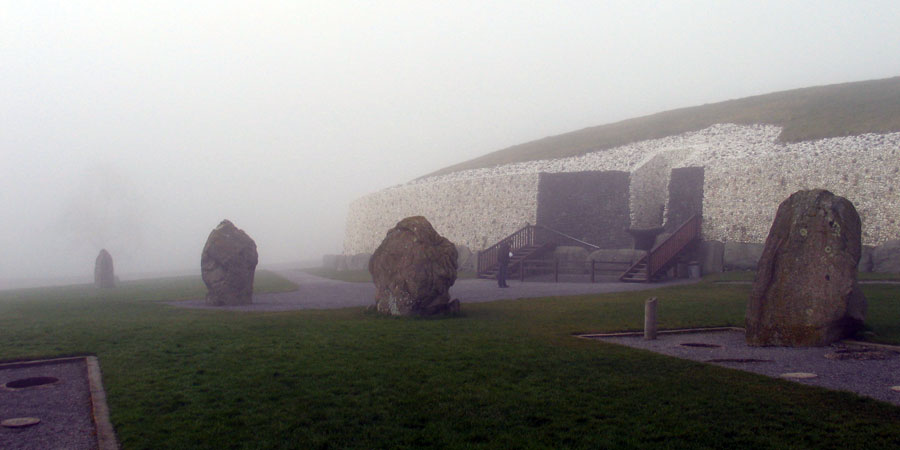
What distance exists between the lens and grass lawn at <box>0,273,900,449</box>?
518 cm

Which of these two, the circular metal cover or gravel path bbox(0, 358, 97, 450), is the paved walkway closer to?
gravel path bbox(0, 358, 97, 450)

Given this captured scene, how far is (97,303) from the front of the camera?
715 inches

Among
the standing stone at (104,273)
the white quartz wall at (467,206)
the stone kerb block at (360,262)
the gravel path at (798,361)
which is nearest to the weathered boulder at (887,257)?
the gravel path at (798,361)

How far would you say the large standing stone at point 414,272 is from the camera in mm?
12992

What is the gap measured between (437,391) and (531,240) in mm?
23452

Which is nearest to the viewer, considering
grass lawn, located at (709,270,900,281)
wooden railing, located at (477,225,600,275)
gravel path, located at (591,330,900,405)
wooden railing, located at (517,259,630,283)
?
gravel path, located at (591,330,900,405)

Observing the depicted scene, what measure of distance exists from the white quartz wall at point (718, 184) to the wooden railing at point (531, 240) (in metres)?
1.31

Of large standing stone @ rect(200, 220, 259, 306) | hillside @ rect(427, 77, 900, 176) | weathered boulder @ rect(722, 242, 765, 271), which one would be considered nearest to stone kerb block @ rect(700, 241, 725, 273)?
weathered boulder @ rect(722, 242, 765, 271)

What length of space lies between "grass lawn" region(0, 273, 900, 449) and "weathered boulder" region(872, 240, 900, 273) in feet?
29.9

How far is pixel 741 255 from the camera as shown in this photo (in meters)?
23.0

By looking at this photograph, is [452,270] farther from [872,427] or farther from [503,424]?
[872,427]

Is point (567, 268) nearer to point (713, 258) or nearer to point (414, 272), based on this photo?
point (713, 258)

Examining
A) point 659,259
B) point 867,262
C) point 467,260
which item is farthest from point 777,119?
point 467,260

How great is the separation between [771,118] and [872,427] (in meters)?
31.2
